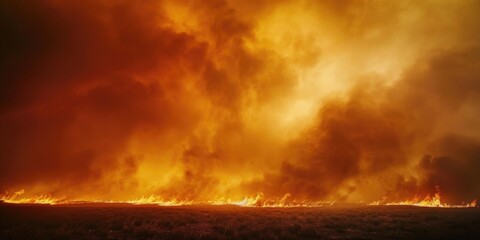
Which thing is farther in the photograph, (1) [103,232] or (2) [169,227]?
(2) [169,227]

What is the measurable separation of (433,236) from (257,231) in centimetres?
2075

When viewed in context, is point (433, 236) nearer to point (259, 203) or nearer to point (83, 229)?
point (83, 229)

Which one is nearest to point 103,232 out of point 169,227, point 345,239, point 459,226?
point 169,227

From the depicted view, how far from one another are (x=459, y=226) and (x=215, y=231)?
34.6m

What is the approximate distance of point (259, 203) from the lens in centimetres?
11612

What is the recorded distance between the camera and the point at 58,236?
35969mm

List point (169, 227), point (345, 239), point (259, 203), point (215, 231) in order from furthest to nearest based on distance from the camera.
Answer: point (259, 203) < point (169, 227) < point (215, 231) < point (345, 239)

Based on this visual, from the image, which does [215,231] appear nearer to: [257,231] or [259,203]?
[257,231]

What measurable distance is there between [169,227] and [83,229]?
1107cm

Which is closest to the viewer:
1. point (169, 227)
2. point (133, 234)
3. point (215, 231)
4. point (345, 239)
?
point (345, 239)

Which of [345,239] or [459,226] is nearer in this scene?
[345,239]

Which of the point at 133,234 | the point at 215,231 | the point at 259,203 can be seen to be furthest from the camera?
the point at 259,203

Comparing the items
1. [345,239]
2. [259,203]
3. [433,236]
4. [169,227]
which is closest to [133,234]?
[169,227]

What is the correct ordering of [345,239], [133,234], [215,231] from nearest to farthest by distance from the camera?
1. [345,239]
2. [133,234]
3. [215,231]
